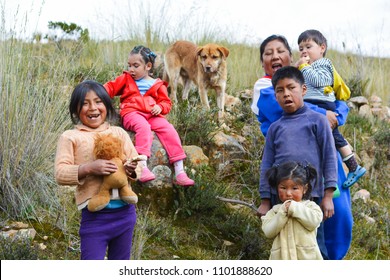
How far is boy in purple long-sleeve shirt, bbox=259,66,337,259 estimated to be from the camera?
4277 mm

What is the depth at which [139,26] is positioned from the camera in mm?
12125

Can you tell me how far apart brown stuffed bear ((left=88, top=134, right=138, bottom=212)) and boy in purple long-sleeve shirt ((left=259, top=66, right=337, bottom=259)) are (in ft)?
3.52

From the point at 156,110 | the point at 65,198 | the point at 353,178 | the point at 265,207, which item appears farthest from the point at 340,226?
the point at 65,198

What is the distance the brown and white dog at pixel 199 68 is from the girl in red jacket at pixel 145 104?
202 cm

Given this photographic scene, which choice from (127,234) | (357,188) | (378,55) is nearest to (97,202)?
(127,234)

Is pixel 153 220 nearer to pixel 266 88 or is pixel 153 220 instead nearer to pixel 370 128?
pixel 266 88

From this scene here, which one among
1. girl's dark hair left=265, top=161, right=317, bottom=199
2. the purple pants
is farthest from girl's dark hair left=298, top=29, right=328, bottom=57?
the purple pants

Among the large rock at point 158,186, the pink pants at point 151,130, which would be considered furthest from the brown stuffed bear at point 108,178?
the large rock at point 158,186

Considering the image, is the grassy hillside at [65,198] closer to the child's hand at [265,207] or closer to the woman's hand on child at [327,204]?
the child's hand at [265,207]

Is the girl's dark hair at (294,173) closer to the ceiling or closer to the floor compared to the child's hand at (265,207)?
closer to the ceiling

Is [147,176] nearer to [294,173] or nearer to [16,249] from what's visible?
[16,249]

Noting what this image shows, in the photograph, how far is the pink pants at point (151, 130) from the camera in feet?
19.1

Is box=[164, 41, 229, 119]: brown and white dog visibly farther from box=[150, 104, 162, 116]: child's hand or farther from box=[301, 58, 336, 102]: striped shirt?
box=[301, 58, 336, 102]: striped shirt

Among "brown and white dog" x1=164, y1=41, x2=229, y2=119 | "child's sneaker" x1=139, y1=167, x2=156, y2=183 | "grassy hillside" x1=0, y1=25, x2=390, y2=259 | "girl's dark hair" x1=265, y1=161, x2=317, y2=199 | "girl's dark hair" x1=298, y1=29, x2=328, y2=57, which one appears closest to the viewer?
"girl's dark hair" x1=265, y1=161, x2=317, y2=199
